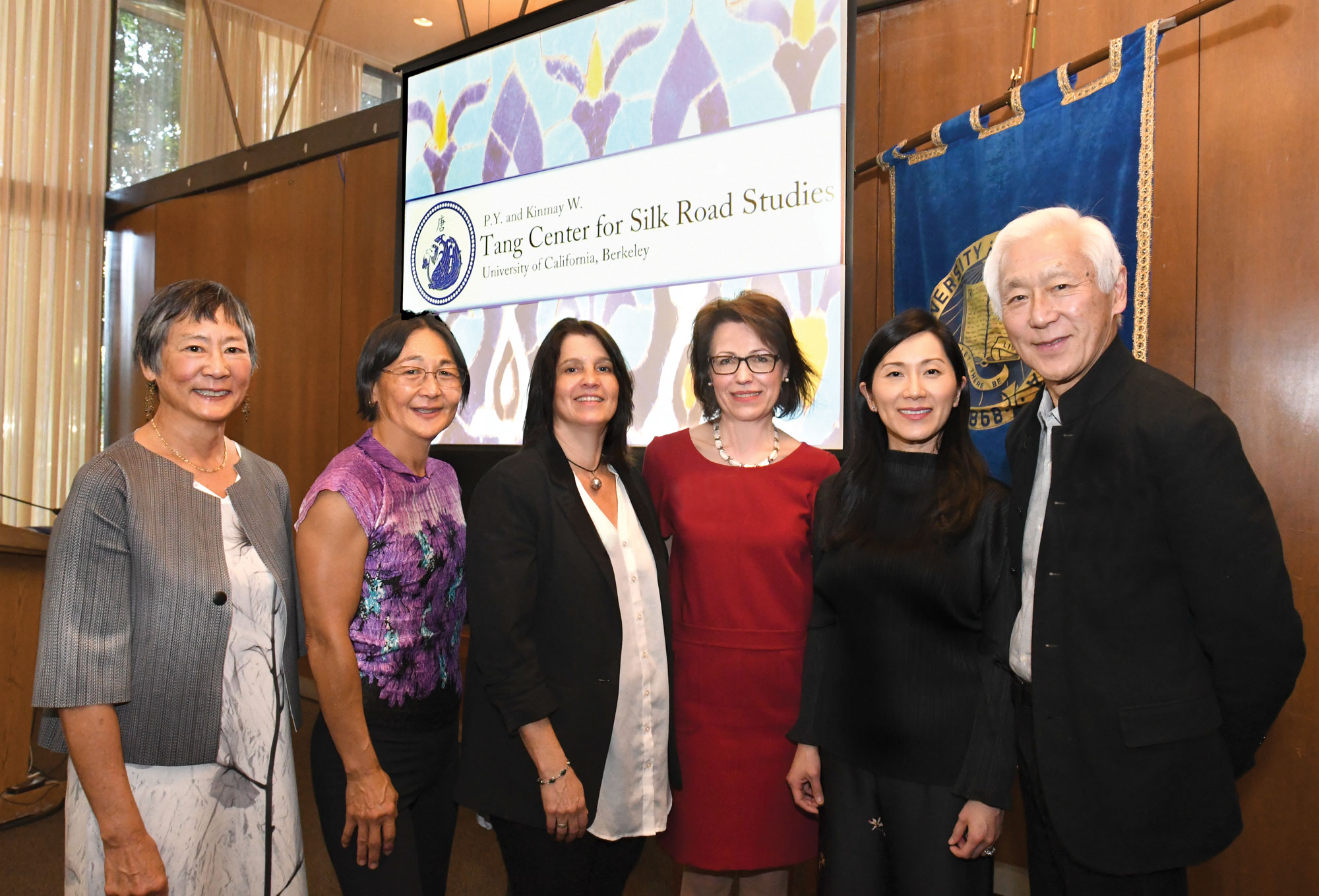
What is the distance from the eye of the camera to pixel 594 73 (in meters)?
3.28

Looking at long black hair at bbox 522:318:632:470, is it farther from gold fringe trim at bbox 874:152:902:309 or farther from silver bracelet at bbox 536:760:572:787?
gold fringe trim at bbox 874:152:902:309

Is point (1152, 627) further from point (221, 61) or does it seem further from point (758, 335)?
point (221, 61)

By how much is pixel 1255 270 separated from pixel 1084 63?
775 mm

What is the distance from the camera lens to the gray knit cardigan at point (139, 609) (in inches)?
51.4

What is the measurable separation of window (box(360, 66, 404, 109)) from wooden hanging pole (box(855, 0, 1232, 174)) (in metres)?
5.58

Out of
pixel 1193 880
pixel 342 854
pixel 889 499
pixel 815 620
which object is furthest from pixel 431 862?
pixel 1193 880

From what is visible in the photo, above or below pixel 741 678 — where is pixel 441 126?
above

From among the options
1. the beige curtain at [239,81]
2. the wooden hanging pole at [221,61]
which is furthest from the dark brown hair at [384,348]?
the beige curtain at [239,81]

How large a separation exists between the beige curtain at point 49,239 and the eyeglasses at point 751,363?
574 centimetres

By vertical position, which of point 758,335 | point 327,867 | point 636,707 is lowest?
point 327,867

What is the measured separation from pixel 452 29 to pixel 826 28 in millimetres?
5116

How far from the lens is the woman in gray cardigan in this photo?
132 centimetres

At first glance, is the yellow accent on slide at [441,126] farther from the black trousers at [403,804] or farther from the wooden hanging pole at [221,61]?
the black trousers at [403,804]

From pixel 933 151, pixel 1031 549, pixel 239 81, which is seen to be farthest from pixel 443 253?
pixel 239 81
